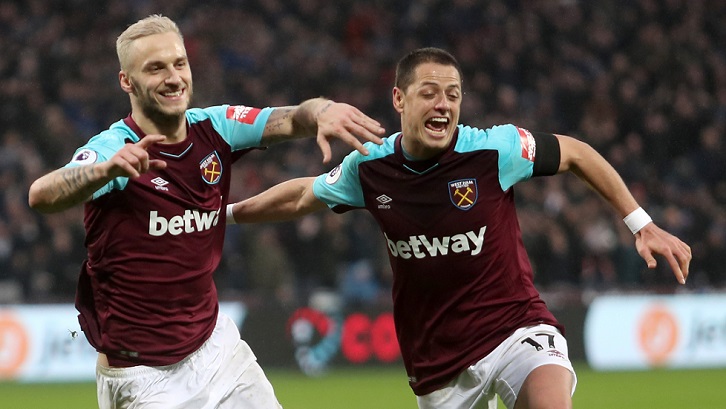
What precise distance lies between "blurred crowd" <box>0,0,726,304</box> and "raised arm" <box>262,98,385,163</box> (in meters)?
8.78

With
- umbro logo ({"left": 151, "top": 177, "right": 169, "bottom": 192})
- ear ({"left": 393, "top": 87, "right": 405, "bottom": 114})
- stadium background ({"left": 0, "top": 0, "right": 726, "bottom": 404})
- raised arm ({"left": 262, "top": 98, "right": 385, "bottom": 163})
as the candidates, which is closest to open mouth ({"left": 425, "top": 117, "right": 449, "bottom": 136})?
ear ({"left": 393, "top": 87, "right": 405, "bottom": 114})

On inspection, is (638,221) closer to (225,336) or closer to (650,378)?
(225,336)

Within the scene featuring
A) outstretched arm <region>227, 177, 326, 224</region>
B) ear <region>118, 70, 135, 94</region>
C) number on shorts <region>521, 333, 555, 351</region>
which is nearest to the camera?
ear <region>118, 70, 135, 94</region>

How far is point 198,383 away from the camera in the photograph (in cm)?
545

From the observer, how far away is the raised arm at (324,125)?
16.3 ft

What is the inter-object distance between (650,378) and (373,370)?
11.0 ft

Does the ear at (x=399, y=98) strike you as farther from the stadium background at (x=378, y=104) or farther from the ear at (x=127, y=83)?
the stadium background at (x=378, y=104)

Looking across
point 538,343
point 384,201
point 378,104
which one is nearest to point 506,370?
point 538,343

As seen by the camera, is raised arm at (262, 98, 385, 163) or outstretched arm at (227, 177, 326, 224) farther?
outstretched arm at (227, 177, 326, 224)

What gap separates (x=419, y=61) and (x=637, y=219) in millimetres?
1335

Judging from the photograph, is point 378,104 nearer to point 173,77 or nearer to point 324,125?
point 173,77

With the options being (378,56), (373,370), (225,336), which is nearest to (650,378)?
(373,370)

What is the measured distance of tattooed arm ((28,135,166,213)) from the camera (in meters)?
4.63

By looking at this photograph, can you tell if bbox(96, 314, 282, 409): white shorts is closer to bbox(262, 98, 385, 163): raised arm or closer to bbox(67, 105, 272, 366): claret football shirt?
bbox(67, 105, 272, 366): claret football shirt
